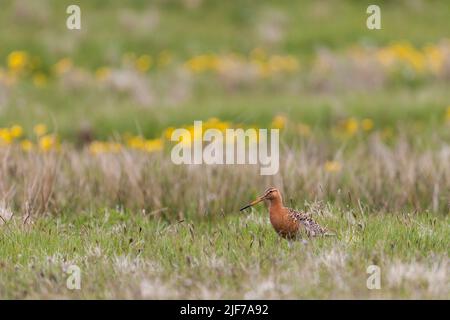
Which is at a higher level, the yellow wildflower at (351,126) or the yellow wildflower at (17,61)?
the yellow wildflower at (17,61)

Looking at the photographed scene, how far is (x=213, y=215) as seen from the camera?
7.66 m

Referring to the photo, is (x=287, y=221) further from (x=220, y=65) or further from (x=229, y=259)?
(x=220, y=65)

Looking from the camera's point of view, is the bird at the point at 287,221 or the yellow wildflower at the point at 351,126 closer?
the bird at the point at 287,221

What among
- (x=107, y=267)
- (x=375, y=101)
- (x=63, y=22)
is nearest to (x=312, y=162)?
(x=107, y=267)

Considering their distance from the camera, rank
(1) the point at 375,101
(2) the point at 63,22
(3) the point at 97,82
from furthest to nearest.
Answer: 1. (2) the point at 63,22
2. (3) the point at 97,82
3. (1) the point at 375,101

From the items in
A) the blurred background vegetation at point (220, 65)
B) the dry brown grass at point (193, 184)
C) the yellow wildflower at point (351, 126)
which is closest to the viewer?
the dry brown grass at point (193, 184)

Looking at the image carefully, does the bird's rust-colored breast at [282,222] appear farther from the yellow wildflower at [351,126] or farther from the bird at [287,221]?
the yellow wildflower at [351,126]

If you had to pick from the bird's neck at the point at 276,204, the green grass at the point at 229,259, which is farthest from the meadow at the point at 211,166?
the bird's neck at the point at 276,204

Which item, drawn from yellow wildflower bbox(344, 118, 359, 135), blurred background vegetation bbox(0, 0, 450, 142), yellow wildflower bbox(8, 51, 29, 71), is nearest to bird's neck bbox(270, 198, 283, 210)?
blurred background vegetation bbox(0, 0, 450, 142)

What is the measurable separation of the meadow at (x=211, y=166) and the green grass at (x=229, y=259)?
0.05 feet

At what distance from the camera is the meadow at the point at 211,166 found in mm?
5660

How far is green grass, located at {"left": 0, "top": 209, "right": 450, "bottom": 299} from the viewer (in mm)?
5430
